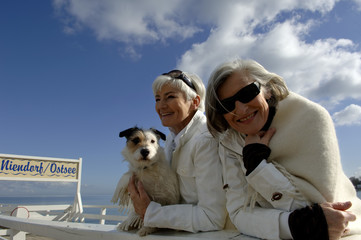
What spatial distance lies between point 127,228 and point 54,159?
699 centimetres

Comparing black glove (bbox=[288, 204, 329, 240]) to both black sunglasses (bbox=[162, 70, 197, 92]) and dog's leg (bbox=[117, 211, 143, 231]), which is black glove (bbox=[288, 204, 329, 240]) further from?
black sunglasses (bbox=[162, 70, 197, 92])

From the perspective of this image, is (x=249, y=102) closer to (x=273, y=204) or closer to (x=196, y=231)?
(x=273, y=204)

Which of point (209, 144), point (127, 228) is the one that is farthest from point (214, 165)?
point (127, 228)

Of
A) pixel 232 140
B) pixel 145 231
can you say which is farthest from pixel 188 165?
pixel 145 231

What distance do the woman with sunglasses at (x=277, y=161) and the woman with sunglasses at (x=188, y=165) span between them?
0.43 ft

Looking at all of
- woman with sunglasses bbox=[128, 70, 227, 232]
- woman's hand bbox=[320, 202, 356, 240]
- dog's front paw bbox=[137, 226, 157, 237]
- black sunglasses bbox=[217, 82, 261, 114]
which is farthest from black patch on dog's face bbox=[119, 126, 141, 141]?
woman's hand bbox=[320, 202, 356, 240]

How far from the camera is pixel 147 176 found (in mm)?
2219

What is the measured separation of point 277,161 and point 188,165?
0.73 metres

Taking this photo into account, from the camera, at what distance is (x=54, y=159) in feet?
Result: 25.7

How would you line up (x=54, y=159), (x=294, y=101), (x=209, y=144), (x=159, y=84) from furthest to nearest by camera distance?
(x=54, y=159)
(x=159, y=84)
(x=209, y=144)
(x=294, y=101)

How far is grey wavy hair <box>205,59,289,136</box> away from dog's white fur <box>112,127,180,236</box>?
0.79m

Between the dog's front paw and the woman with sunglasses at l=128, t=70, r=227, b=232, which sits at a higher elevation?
the woman with sunglasses at l=128, t=70, r=227, b=232

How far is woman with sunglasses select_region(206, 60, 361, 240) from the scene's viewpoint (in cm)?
125

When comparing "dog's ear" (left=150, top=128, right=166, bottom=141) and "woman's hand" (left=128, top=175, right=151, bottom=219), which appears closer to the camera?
"woman's hand" (left=128, top=175, right=151, bottom=219)
